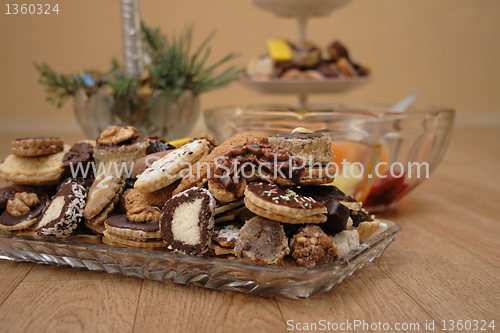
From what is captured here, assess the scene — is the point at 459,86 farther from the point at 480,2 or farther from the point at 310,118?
the point at 310,118

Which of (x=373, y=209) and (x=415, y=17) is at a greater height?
(x=415, y=17)

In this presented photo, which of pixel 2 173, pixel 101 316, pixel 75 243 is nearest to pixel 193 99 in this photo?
pixel 2 173

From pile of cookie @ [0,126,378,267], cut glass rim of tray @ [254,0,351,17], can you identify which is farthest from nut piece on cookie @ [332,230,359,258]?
cut glass rim of tray @ [254,0,351,17]

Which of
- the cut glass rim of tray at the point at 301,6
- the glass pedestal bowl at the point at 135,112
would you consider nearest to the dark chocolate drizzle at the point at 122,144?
the glass pedestal bowl at the point at 135,112

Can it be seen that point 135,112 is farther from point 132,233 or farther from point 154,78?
point 132,233

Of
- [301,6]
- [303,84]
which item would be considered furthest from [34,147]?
[301,6]

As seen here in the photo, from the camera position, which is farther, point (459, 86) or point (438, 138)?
point (459, 86)
